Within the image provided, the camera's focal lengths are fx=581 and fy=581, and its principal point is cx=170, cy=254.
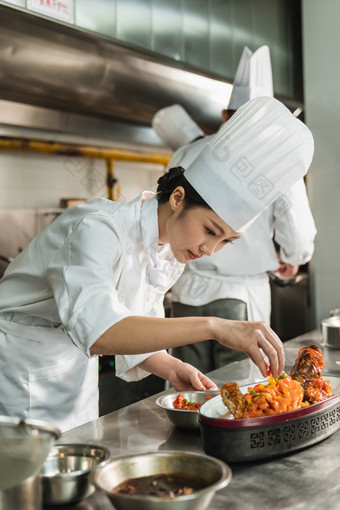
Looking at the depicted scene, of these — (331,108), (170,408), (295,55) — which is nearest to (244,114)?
(170,408)

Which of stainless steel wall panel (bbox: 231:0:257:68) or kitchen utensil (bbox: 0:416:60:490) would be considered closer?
kitchen utensil (bbox: 0:416:60:490)

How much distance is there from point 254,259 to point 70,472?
2.05 m

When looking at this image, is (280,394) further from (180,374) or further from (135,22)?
(135,22)

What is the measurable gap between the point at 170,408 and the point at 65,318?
0.36 m

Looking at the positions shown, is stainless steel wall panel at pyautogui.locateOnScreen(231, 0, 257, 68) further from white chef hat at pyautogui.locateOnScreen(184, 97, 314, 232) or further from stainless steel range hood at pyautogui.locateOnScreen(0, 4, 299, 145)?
white chef hat at pyautogui.locateOnScreen(184, 97, 314, 232)

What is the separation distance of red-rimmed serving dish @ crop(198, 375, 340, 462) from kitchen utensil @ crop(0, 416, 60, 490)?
437mm

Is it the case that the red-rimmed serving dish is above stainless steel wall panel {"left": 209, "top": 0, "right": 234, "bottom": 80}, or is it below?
below

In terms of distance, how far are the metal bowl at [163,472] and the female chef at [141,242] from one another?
534mm

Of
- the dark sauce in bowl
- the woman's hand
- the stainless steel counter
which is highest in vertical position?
the woman's hand

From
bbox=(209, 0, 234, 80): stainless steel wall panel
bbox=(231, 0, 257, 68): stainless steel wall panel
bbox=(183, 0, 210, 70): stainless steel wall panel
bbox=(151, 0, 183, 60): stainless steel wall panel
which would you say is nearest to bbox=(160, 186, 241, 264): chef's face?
bbox=(151, 0, 183, 60): stainless steel wall panel

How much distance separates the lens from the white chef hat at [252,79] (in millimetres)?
3070

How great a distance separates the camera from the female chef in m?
1.68

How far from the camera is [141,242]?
1.77 m

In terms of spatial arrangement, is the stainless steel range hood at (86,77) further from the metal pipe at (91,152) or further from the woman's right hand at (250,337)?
the woman's right hand at (250,337)
